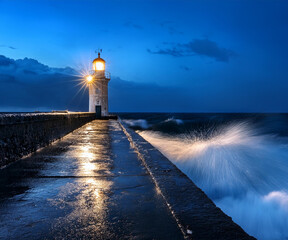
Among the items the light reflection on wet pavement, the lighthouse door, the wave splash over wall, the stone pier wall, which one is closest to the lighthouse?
the lighthouse door

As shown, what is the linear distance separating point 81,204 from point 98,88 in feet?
70.6

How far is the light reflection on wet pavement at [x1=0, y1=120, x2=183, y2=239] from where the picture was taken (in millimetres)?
1131

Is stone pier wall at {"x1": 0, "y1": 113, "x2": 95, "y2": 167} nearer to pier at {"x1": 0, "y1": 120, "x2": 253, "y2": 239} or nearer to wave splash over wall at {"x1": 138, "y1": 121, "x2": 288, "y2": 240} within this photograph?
pier at {"x1": 0, "y1": 120, "x2": 253, "y2": 239}

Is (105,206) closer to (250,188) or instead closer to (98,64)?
(250,188)

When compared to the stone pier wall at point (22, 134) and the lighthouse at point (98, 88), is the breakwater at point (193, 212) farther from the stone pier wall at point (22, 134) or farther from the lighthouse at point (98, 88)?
the lighthouse at point (98, 88)

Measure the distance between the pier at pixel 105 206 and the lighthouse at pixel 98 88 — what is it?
2028 cm

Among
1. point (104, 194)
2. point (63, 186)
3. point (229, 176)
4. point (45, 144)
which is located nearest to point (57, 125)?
point (45, 144)

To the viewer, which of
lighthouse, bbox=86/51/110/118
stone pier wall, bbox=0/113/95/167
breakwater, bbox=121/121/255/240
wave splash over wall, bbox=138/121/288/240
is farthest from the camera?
lighthouse, bbox=86/51/110/118

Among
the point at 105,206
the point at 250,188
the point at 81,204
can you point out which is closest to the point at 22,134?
the point at 81,204

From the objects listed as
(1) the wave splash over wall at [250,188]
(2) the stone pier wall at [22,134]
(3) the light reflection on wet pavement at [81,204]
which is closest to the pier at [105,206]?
(3) the light reflection on wet pavement at [81,204]

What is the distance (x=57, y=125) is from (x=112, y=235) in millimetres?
4332

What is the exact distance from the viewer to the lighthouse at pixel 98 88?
71.9 ft

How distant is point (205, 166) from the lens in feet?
23.5

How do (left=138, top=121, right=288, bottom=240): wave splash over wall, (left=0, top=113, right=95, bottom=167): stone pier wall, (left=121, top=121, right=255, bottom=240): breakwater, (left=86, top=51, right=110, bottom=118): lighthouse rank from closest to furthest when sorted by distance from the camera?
(left=121, top=121, right=255, bottom=240): breakwater → (left=0, top=113, right=95, bottom=167): stone pier wall → (left=138, top=121, right=288, bottom=240): wave splash over wall → (left=86, top=51, right=110, bottom=118): lighthouse
